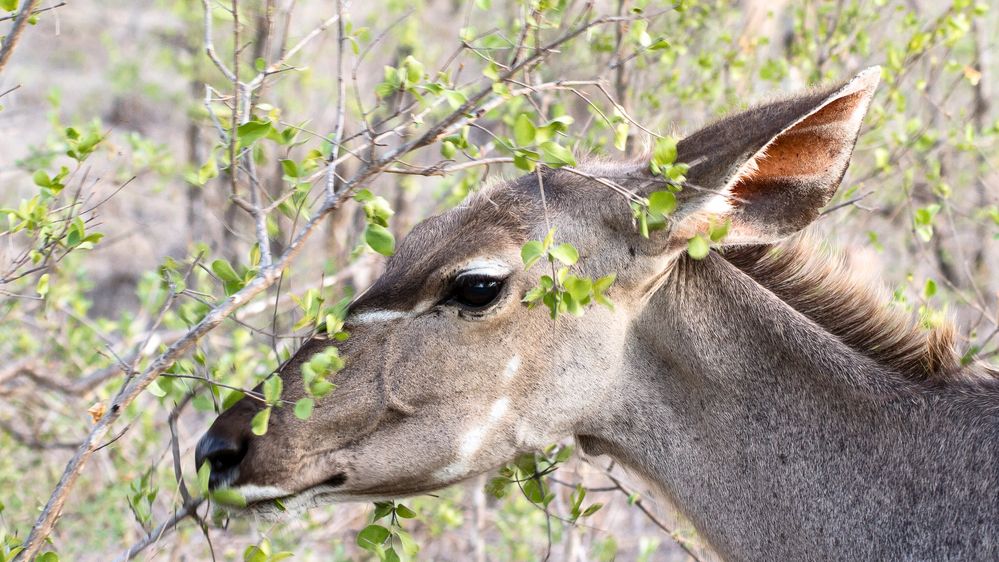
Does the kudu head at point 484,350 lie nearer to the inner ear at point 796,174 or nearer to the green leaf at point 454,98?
the inner ear at point 796,174

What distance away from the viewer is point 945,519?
11.8ft

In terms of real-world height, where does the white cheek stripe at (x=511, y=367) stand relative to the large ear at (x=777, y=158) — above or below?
below

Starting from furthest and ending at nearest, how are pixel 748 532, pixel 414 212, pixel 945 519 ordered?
pixel 414 212, pixel 748 532, pixel 945 519

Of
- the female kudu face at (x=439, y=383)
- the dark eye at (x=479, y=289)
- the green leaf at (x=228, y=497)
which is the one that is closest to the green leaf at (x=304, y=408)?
the green leaf at (x=228, y=497)

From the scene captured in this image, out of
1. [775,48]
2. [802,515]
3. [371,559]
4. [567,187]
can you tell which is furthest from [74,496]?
[775,48]

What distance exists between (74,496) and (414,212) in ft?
14.7

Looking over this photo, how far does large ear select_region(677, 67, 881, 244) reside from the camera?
364 centimetres

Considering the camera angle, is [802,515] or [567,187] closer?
[802,515]

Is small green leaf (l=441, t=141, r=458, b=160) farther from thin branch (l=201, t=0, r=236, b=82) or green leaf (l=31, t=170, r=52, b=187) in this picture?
green leaf (l=31, t=170, r=52, b=187)

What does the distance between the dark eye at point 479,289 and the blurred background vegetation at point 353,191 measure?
483mm

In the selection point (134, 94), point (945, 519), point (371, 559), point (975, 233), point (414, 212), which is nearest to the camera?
point (945, 519)

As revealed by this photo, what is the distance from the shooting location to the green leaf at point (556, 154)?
3.38 m

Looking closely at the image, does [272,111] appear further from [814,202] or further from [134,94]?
[134,94]

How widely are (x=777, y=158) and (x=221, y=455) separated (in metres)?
2.51
